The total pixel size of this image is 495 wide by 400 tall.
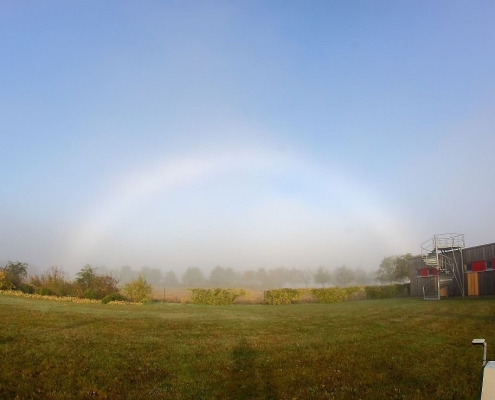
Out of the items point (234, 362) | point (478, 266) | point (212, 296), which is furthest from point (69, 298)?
point (478, 266)

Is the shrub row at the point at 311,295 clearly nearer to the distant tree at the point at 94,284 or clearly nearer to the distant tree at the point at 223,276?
the distant tree at the point at 94,284

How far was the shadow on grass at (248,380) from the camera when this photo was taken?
7746mm

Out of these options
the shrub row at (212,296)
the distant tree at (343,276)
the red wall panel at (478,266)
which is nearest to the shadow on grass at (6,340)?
the shrub row at (212,296)

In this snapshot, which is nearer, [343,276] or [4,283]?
[4,283]

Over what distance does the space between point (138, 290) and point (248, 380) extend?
28.3m

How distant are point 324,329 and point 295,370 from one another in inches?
294

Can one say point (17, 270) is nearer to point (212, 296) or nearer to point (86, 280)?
point (86, 280)

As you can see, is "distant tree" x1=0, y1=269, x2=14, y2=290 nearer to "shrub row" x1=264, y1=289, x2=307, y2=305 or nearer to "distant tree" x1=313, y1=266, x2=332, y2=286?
"shrub row" x1=264, y1=289, x2=307, y2=305

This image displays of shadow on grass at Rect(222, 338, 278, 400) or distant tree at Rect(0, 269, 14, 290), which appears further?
distant tree at Rect(0, 269, 14, 290)

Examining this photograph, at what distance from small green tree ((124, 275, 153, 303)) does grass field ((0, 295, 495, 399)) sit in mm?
18893

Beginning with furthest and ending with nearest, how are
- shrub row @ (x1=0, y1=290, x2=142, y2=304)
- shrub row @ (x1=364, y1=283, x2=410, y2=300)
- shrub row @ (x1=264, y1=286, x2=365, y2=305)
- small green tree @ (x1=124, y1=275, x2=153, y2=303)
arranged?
1. shrub row @ (x1=364, y1=283, x2=410, y2=300)
2. shrub row @ (x1=264, y1=286, x2=365, y2=305)
3. small green tree @ (x1=124, y1=275, x2=153, y2=303)
4. shrub row @ (x1=0, y1=290, x2=142, y2=304)

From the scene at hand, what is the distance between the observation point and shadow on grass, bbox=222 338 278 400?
7.75 m

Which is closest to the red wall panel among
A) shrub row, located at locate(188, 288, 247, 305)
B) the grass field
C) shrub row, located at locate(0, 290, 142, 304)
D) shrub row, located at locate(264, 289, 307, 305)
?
shrub row, located at locate(264, 289, 307, 305)

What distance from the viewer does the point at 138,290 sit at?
115 feet
